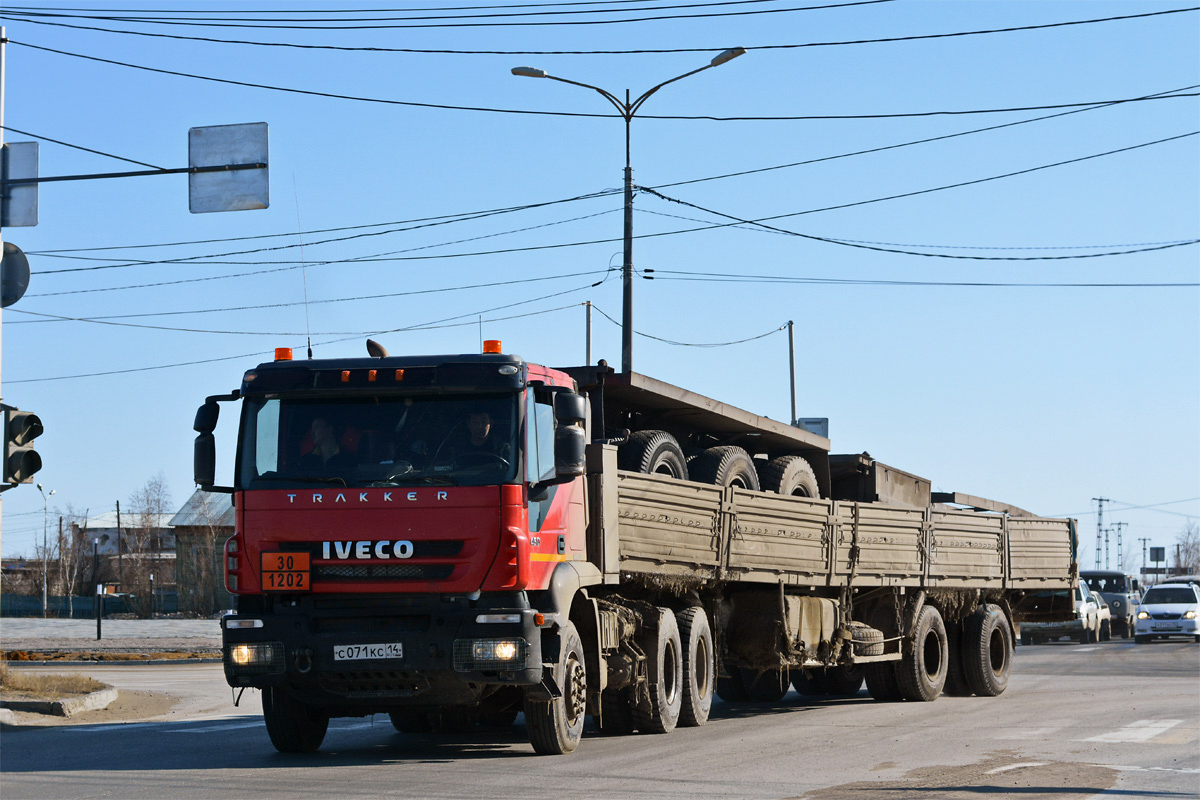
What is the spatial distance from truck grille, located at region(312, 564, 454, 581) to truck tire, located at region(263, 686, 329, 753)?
4.41ft

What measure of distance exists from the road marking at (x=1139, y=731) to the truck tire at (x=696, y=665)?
3431 mm

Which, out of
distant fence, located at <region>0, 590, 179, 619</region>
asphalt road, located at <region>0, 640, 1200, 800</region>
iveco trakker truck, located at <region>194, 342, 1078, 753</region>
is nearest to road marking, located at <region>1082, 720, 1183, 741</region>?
asphalt road, located at <region>0, 640, 1200, 800</region>

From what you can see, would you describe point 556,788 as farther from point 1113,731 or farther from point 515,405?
point 1113,731

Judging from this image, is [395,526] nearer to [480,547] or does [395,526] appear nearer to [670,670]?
[480,547]

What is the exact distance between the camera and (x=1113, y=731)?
13.1m

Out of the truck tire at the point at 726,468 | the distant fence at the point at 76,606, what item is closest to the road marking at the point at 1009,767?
the truck tire at the point at 726,468

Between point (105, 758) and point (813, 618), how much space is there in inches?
298

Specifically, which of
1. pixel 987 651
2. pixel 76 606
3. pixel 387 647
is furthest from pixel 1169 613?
pixel 76 606

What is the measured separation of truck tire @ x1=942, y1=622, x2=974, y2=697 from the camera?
19078mm

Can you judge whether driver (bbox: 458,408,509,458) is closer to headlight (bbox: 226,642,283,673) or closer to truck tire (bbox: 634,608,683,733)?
headlight (bbox: 226,642,283,673)

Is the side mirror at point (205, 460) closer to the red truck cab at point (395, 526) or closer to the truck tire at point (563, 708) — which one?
the red truck cab at point (395, 526)

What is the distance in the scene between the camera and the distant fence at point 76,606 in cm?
8856

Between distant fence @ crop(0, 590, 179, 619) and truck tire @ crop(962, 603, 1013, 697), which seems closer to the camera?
truck tire @ crop(962, 603, 1013, 697)

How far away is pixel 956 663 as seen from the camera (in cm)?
1919
